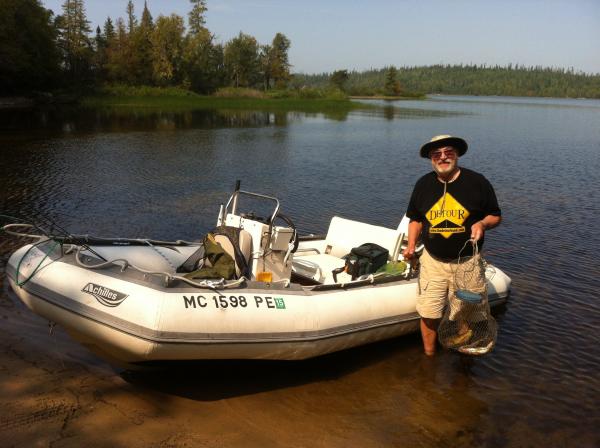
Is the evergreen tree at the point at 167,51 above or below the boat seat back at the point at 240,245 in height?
above

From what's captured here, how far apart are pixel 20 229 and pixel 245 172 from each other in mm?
9044

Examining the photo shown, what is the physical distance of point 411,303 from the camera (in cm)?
580

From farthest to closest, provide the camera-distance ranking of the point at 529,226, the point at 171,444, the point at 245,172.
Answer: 1. the point at 245,172
2. the point at 529,226
3. the point at 171,444

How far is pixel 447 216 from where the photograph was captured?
4.70 m

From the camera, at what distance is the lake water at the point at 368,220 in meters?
4.72

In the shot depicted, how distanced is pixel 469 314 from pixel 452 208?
1.20 metres

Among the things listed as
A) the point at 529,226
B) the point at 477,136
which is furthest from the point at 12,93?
the point at 529,226

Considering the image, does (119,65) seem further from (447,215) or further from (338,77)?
(447,215)

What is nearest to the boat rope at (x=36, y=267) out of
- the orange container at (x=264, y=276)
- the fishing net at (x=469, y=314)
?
the orange container at (x=264, y=276)

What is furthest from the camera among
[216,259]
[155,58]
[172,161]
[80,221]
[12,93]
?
[155,58]

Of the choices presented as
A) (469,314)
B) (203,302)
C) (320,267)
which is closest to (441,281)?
(469,314)

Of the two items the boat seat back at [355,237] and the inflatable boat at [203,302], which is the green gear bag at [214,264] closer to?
the inflatable boat at [203,302]

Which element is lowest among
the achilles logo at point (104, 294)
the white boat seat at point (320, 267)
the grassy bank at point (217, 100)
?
the white boat seat at point (320, 267)

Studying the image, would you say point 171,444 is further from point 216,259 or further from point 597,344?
point 597,344
